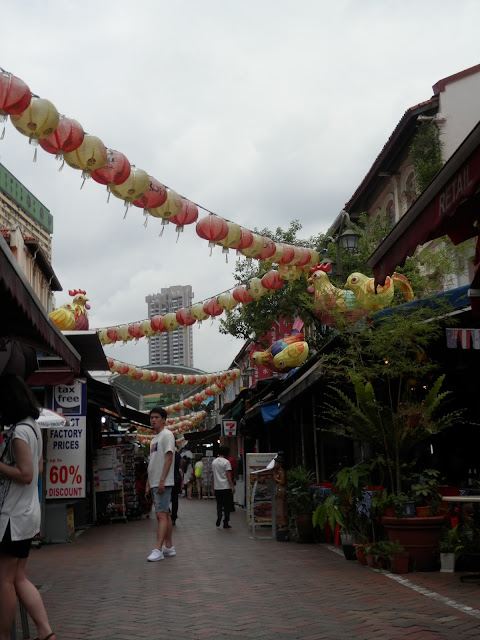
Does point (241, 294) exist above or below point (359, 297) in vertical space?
above

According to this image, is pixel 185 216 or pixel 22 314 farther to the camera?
pixel 185 216

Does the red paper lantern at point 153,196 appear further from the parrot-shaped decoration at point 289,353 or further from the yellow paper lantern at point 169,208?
the parrot-shaped decoration at point 289,353

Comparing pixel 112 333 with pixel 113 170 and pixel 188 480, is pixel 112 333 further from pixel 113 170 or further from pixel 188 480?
pixel 188 480

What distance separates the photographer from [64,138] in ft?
30.7

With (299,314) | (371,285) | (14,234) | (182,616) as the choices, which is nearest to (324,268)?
(371,285)

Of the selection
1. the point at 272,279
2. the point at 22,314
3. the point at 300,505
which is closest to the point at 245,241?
the point at 272,279

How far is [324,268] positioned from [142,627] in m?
11.3

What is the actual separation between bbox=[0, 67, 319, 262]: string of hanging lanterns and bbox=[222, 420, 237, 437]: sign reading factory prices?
18498 mm

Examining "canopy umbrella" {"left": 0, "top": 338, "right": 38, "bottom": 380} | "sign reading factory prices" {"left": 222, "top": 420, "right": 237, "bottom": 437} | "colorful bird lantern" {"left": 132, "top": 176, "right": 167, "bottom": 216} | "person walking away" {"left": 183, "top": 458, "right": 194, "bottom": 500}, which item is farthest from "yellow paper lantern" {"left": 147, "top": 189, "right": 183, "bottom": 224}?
"person walking away" {"left": 183, "top": 458, "right": 194, "bottom": 500}

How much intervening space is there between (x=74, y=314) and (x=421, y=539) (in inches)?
420

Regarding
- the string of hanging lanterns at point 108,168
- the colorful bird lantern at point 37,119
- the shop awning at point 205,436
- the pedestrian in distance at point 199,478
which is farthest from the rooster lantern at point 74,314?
the shop awning at point 205,436

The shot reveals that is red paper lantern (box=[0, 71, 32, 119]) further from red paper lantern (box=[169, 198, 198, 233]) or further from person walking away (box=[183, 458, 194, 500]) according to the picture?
person walking away (box=[183, 458, 194, 500])

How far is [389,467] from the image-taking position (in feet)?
31.7

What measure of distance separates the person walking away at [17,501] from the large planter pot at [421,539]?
493 cm
